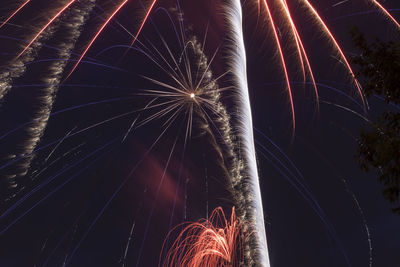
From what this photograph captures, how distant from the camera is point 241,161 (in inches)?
505

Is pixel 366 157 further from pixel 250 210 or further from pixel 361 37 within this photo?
pixel 250 210

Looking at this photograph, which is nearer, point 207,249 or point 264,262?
point 264,262

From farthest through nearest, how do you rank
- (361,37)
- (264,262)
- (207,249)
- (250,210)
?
(207,249)
(250,210)
(264,262)
(361,37)

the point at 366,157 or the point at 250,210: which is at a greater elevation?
the point at 366,157

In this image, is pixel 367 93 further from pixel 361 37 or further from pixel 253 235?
pixel 253 235

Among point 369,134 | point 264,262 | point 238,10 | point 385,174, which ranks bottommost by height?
point 264,262

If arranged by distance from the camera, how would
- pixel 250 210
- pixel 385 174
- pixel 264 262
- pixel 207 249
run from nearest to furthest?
pixel 385 174, pixel 264 262, pixel 250 210, pixel 207 249

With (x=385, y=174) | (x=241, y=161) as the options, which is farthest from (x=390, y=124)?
(x=241, y=161)

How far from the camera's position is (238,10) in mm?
13531

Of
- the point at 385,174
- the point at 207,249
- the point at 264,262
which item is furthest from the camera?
the point at 207,249

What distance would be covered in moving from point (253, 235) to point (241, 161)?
2449 millimetres

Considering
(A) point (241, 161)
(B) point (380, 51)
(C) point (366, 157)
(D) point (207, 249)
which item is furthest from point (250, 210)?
(B) point (380, 51)

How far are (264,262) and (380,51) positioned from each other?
277 inches

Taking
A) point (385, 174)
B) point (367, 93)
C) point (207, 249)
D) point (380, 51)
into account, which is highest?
point (380, 51)
